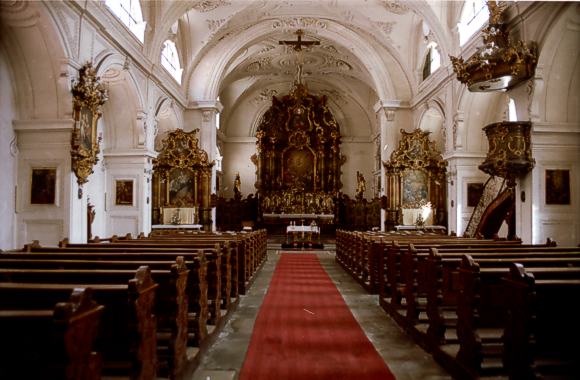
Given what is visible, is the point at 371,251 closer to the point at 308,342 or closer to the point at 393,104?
the point at 308,342

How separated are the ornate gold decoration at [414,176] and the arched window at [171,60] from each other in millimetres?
8091

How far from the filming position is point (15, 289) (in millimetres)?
2848

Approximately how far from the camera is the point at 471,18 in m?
13.0

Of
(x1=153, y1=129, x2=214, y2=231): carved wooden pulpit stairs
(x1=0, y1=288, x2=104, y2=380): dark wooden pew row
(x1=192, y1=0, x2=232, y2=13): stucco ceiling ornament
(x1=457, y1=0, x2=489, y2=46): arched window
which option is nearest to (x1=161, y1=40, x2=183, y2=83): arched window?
(x1=192, y1=0, x2=232, y2=13): stucco ceiling ornament

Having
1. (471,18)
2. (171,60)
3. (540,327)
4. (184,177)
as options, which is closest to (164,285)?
(540,327)

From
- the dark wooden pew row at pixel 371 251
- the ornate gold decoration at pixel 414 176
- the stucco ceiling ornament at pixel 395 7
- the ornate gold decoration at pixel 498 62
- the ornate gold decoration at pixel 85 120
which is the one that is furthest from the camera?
the ornate gold decoration at pixel 414 176

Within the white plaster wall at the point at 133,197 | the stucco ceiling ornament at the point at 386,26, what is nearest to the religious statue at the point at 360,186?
the stucco ceiling ornament at the point at 386,26

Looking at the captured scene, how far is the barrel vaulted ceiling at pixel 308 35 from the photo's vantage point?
46.4ft

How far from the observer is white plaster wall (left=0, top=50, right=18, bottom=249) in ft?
29.1

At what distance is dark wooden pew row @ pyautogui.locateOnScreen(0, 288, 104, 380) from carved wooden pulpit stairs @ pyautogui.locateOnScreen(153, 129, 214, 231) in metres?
14.1

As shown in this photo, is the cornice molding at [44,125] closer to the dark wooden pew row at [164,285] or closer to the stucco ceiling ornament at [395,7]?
the dark wooden pew row at [164,285]

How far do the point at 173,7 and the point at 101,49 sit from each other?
4156 millimetres

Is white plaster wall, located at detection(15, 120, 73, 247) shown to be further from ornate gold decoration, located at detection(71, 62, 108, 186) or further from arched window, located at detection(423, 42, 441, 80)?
arched window, located at detection(423, 42, 441, 80)

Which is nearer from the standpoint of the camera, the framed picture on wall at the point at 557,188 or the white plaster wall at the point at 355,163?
the framed picture on wall at the point at 557,188
